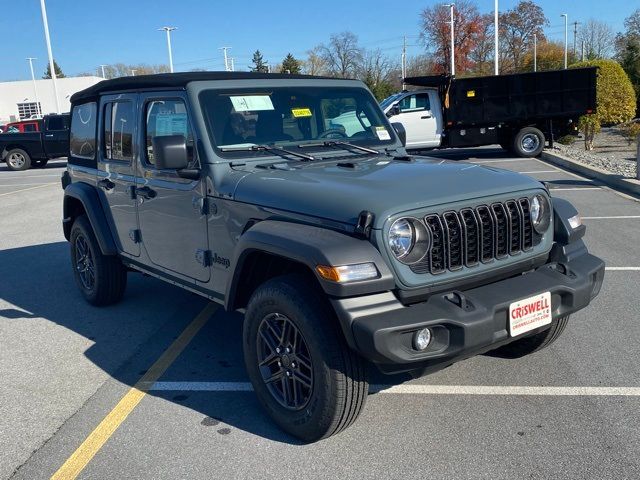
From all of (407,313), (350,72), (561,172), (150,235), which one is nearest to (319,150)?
(150,235)

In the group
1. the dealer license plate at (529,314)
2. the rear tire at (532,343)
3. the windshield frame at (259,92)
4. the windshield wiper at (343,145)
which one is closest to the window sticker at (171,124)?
the windshield frame at (259,92)

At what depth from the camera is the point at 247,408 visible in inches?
154

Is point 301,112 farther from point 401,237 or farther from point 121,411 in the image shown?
point 121,411

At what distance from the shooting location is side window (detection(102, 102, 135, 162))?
16.6 feet

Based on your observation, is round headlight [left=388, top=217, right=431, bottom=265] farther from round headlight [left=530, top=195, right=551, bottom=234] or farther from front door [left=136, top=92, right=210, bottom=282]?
front door [left=136, top=92, right=210, bottom=282]

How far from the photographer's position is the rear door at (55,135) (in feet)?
74.3

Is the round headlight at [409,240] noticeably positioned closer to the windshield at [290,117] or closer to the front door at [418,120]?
the windshield at [290,117]

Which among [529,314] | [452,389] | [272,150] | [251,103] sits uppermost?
[251,103]

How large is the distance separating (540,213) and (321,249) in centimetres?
151

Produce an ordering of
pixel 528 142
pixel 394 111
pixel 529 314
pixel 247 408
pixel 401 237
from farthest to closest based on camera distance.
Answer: pixel 394 111, pixel 528 142, pixel 247 408, pixel 529 314, pixel 401 237

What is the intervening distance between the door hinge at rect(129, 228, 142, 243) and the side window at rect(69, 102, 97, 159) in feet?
3.42

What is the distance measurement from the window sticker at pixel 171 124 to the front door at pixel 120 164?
1.24 ft

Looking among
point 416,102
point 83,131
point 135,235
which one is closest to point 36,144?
point 416,102

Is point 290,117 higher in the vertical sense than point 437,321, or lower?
higher
